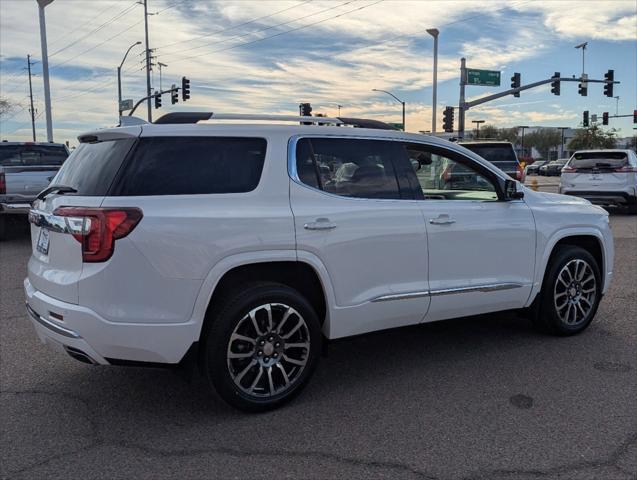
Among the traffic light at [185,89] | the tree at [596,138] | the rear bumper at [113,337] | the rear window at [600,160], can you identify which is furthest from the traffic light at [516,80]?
the tree at [596,138]

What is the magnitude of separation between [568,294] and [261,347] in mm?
3004

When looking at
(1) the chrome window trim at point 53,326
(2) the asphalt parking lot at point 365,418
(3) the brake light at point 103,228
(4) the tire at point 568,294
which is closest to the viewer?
(2) the asphalt parking lot at point 365,418

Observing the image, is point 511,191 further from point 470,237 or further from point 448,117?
point 448,117

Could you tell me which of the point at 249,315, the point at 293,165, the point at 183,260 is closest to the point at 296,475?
the point at 249,315

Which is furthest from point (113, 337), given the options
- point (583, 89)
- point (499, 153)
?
point (583, 89)

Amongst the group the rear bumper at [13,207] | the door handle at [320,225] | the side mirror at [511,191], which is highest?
the side mirror at [511,191]

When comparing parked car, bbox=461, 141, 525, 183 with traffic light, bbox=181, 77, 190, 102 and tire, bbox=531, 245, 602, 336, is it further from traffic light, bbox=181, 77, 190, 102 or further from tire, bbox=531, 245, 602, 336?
traffic light, bbox=181, 77, 190, 102

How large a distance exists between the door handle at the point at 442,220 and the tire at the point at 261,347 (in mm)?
1154

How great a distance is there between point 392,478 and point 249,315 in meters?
1.25

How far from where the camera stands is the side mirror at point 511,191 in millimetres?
4742

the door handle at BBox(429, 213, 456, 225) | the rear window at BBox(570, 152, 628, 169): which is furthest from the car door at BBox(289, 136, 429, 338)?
the rear window at BBox(570, 152, 628, 169)

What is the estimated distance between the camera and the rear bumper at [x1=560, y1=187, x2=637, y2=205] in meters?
15.5

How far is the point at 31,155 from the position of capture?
12.0m

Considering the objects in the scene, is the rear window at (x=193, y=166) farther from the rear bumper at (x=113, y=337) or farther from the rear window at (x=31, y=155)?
the rear window at (x=31, y=155)
